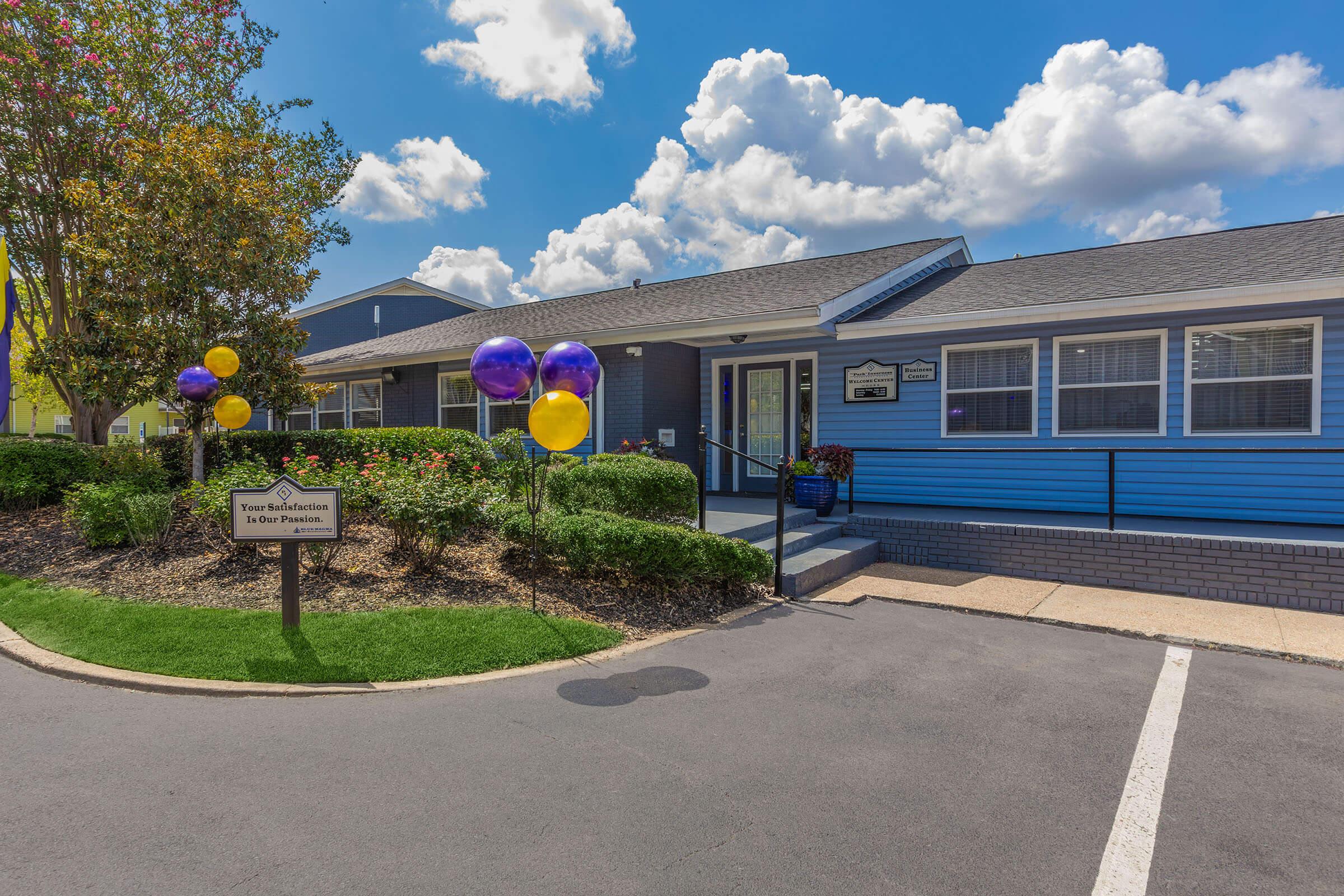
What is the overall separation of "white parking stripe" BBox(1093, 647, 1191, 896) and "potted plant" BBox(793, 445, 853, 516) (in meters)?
4.45

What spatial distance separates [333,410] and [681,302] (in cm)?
927

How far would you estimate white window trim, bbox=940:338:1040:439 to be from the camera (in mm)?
8484

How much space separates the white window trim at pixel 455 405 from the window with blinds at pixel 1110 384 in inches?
365

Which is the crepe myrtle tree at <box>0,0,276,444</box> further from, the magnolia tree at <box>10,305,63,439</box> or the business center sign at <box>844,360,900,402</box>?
the business center sign at <box>844,360,900,402</box>

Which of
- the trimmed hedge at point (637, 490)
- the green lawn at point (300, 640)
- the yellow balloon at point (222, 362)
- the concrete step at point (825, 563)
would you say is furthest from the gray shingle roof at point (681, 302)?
the green lawn at point (300, 640)

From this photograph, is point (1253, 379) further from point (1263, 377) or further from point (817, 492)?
point (817, 492)

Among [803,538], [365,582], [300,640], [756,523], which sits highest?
[756,523]

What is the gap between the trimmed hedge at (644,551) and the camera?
225 inches

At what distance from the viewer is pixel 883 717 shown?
144 inches

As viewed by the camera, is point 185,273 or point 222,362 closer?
point 222,362

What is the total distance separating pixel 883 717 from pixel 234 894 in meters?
2.93

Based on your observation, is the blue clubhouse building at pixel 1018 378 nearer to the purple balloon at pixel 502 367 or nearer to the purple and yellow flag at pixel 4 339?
the purple and yellow flag at pixel 4 339

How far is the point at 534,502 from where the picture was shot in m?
6.77

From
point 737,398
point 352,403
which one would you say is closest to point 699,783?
point 737,398
